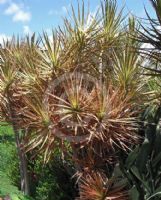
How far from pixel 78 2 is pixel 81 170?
2.01 metres

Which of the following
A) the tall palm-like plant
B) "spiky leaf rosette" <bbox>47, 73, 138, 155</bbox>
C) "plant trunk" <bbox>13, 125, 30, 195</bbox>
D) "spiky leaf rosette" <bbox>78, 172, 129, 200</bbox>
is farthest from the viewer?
"plant trunk" <bbox>13, 125, 30, 195</bbox>

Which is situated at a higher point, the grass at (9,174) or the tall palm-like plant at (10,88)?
the tall palm-like plant at (10,88)

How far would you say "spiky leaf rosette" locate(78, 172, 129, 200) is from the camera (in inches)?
215

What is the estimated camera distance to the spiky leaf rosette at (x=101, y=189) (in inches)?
215

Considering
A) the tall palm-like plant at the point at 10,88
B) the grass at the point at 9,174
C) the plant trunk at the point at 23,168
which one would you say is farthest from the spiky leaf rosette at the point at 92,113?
the plant trunk at the point at 23,168

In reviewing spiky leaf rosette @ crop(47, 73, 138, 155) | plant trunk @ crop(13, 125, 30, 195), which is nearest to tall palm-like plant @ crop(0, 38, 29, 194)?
plant trunk @ crop(13, 125, 30, 195)

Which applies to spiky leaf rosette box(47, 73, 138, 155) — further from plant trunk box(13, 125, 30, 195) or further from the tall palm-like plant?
plant trunk box(13, 125, 30, 195)

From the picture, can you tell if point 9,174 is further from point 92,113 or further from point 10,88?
point 92,113

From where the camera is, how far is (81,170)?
5.93 m

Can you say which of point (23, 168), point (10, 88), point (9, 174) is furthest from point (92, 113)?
point (9, 174)

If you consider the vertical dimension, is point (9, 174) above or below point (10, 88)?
below

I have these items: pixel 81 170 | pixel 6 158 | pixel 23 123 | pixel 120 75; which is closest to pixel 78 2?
pixel 120 75

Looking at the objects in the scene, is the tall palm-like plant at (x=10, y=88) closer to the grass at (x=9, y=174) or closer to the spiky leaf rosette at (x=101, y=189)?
the grass at (x=9, y=174)

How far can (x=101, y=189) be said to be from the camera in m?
5.47
